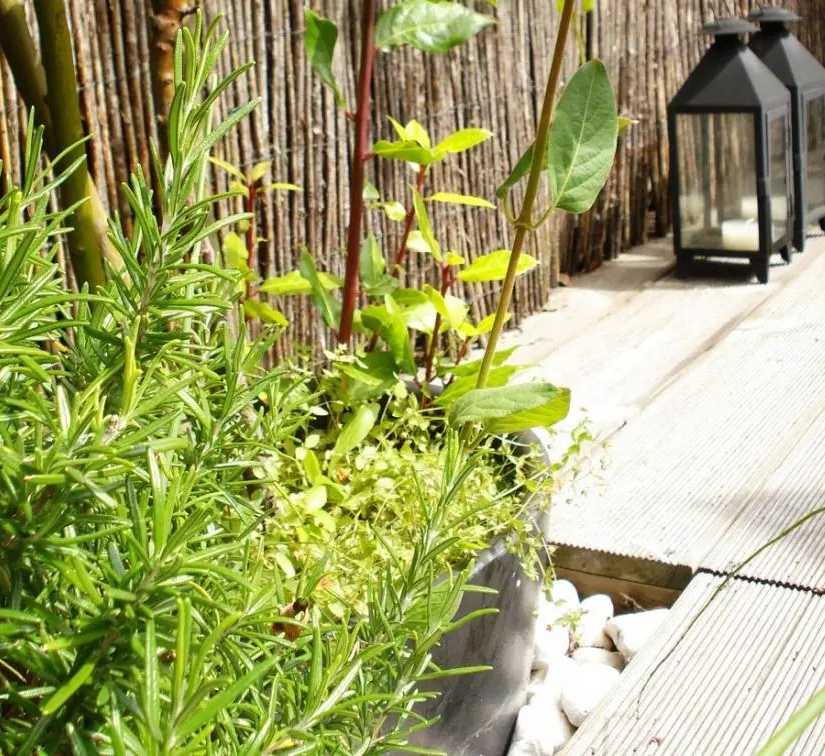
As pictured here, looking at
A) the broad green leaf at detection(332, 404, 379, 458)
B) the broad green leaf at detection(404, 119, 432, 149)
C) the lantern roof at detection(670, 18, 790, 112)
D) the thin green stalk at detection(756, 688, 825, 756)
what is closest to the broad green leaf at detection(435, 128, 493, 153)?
the broad green leaf at detection(404, 119, 432, 149)

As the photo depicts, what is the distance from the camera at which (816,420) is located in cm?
259

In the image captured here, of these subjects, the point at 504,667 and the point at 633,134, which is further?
the point at 633,134

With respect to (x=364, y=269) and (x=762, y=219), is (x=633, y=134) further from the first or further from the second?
(x=364, y=269)

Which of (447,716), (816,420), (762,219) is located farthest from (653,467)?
(762,219)

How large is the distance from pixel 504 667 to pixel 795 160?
3230 mm

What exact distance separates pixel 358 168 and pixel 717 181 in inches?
102

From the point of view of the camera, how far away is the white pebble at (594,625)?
196 centimetres

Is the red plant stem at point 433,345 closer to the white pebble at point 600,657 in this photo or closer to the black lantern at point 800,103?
the white pebble at point 600,657

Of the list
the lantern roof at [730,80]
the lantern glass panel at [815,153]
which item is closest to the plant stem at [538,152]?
the lantern roof at [730,80]

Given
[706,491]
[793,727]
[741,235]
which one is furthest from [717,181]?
[793,727]

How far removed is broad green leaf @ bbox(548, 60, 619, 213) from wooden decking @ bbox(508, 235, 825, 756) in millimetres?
740

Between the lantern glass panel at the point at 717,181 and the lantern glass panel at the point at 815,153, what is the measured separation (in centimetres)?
51

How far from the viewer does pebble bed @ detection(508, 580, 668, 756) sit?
65.7 inches

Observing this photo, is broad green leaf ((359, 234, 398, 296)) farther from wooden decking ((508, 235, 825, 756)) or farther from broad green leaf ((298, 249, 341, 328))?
wooden decking ((508, 235, 825, 756))
